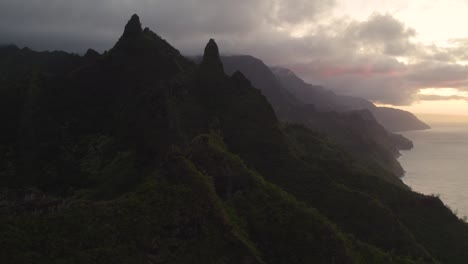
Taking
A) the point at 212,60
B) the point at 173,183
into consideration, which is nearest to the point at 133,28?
the point at 212,60

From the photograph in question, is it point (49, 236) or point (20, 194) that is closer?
point (49, 236)

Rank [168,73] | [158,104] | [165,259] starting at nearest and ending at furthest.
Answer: [165,259], [158,104], [168,73]

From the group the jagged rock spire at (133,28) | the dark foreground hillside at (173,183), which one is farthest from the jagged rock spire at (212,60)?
the jagged rock spire at (133,28)

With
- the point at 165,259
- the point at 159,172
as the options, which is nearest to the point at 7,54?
the point at 159,172

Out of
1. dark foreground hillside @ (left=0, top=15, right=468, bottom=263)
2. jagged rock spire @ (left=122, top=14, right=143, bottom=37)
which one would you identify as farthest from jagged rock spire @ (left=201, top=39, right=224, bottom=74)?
jagged rock spire @ (left=122, top=14, right=143, bottom=37)

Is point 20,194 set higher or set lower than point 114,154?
lower

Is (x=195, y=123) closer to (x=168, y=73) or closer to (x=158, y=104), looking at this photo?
(x=158, y=104)
